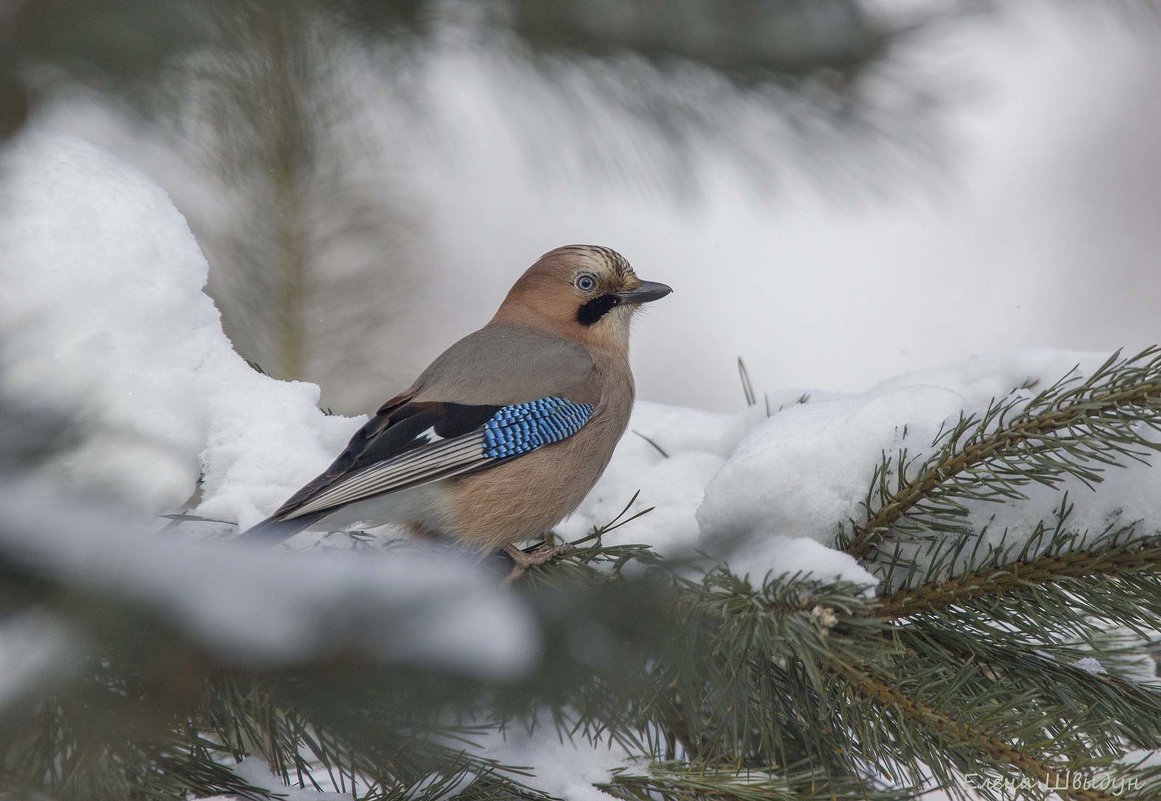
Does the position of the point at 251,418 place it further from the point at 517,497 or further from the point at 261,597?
the point at 261,597

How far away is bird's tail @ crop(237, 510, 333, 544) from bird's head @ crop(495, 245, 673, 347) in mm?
818

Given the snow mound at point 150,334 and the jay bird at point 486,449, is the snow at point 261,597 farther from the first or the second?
the jay bird at point 486,449

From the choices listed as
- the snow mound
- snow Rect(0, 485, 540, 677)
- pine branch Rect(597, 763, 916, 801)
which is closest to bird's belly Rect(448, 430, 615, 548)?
the snow mound

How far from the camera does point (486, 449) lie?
1729mm

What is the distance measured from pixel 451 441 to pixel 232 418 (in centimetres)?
38

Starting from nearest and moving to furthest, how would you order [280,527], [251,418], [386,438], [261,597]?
[261,597]
[280,527]
[251,418]
[386,438]

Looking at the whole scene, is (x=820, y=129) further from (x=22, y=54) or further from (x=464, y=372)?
(x=22, y=54)

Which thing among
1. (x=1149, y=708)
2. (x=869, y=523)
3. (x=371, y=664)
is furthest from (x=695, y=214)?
(x=371, y=664)

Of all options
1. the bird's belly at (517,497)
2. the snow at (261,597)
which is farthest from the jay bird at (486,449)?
the snow at (261,597)

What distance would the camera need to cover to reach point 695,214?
1.99m

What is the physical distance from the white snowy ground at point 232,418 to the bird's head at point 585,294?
14.0 inches

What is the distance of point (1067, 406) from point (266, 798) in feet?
2.89

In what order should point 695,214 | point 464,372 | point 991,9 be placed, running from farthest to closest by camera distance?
point 695,214 < point 464,372 < point 991,9

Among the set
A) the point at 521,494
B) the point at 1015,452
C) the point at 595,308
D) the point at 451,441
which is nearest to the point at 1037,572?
the point at 1015,452
